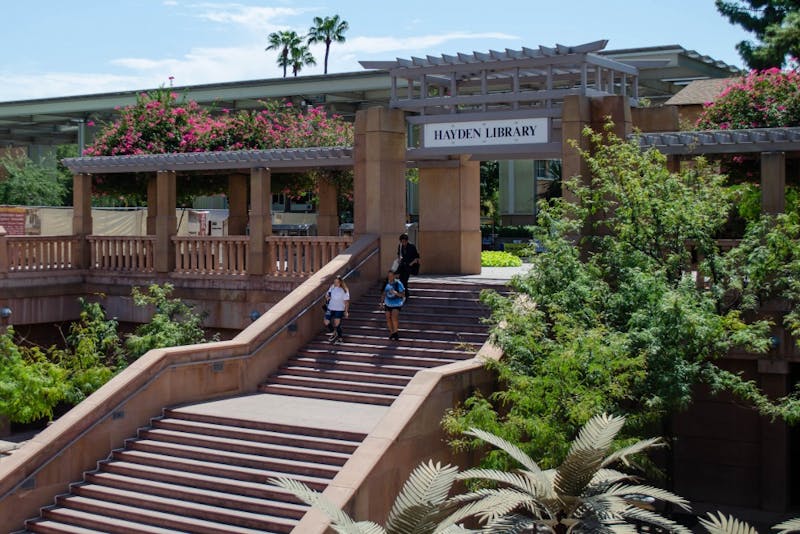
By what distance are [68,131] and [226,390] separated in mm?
47632

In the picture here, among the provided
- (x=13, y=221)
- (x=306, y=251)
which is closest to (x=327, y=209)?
(x=306, y=251)

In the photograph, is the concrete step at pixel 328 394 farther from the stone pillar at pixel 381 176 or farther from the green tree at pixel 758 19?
the green tree at pixel 758 19

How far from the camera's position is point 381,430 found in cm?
1505

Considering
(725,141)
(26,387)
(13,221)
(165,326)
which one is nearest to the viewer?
(725,141)

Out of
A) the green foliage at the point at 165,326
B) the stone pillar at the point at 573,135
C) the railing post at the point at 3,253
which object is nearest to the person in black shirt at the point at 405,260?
the stone pillar at the point at 573,135

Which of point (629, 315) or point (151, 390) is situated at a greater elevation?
point (629, 315)

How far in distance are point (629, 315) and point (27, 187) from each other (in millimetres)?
46330

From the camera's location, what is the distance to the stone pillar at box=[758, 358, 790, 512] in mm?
17828

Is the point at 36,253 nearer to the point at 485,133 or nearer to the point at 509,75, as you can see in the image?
the point at 485,133

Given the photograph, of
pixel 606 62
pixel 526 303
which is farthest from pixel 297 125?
pixel 526 303

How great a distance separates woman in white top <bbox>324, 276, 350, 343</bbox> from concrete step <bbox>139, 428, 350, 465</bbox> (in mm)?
3820

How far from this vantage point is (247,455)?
54.1 ft

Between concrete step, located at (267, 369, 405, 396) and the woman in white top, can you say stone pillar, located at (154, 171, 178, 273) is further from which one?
concrete step, located at (267, 369, 405, 396)

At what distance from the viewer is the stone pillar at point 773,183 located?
17891 millimetres
